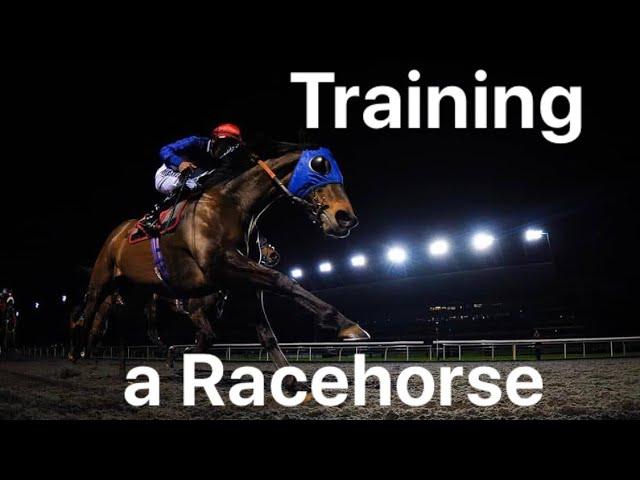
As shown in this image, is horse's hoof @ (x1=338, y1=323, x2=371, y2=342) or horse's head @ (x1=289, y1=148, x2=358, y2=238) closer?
horse's hoof @ (x1=338, y1=323, x2=371, y2=342)

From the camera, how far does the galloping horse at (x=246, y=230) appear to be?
4.42m

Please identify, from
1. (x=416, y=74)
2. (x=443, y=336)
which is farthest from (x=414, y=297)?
(x=416, y=74)

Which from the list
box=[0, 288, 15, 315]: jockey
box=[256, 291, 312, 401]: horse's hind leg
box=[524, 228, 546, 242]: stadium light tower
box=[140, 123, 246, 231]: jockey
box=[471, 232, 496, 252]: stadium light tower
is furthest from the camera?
box=[471, 232, 496, 252]: stadium light tower

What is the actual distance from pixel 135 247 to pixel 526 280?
15046 millimetres

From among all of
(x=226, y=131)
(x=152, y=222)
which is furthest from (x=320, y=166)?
(x=152, y=222)

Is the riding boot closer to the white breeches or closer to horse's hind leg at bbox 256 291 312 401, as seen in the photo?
the white breeches

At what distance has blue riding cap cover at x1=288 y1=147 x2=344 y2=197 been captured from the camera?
4.66m

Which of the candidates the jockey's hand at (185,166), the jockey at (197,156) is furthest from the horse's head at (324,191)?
the jockey's hand at (185,166)

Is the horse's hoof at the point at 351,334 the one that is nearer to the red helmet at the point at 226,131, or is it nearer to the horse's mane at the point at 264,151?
the horse's mane at the point at 264,151

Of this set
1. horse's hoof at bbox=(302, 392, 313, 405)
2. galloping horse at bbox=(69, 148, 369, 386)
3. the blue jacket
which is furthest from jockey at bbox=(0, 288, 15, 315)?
horse's hoof at bbox=(302, 392, 313, 405)

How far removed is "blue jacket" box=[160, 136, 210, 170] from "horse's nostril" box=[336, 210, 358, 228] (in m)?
1.71

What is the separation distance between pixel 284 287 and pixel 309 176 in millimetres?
1020

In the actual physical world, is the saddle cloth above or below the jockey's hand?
below

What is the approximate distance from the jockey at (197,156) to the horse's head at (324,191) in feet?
2.31
